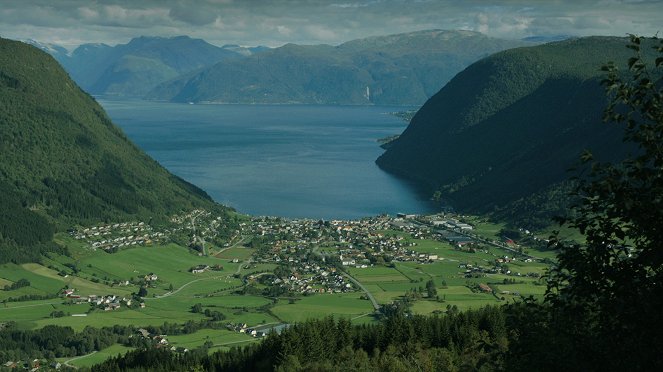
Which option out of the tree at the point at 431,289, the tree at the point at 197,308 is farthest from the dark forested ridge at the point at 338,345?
the tree at the point at 431,289

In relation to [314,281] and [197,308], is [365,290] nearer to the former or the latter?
[314,281]

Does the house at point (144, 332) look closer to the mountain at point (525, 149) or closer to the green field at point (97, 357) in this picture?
the green field at point (97, 357)

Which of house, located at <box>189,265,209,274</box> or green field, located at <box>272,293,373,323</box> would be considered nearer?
green field, located at <box>272,293,373,323</box>

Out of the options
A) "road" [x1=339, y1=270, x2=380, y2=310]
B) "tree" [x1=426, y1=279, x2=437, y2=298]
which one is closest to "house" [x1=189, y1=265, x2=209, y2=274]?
"road" [x1=339, y1=270, x2=380, y2=310]

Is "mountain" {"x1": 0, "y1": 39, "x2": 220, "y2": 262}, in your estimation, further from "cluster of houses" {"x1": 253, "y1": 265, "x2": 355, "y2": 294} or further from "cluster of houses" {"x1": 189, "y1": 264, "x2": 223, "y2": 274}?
"cluster of houses" {"x1": 253, "y1": 265, "x2": 355, "y2": 294}

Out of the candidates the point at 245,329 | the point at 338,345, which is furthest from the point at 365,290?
the point at 338,345

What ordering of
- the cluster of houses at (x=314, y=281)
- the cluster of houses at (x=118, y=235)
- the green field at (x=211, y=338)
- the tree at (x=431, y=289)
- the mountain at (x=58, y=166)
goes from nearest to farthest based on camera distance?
1. the green field at (x=211, y=338)
2. the tree at (x=431, y=289)
3. the cluster of houses at (x=314, y=281)
4. the cluster of houses at (x=118, y=235)
5. the mountain at (x=58, y=166)

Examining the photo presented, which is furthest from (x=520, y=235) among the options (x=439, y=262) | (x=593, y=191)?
(x=593, y=191)

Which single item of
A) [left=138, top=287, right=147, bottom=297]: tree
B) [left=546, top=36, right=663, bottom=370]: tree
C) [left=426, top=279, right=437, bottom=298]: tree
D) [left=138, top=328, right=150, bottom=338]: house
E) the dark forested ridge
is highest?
[left=546, top=36, right=663, bottom=370]: tree
